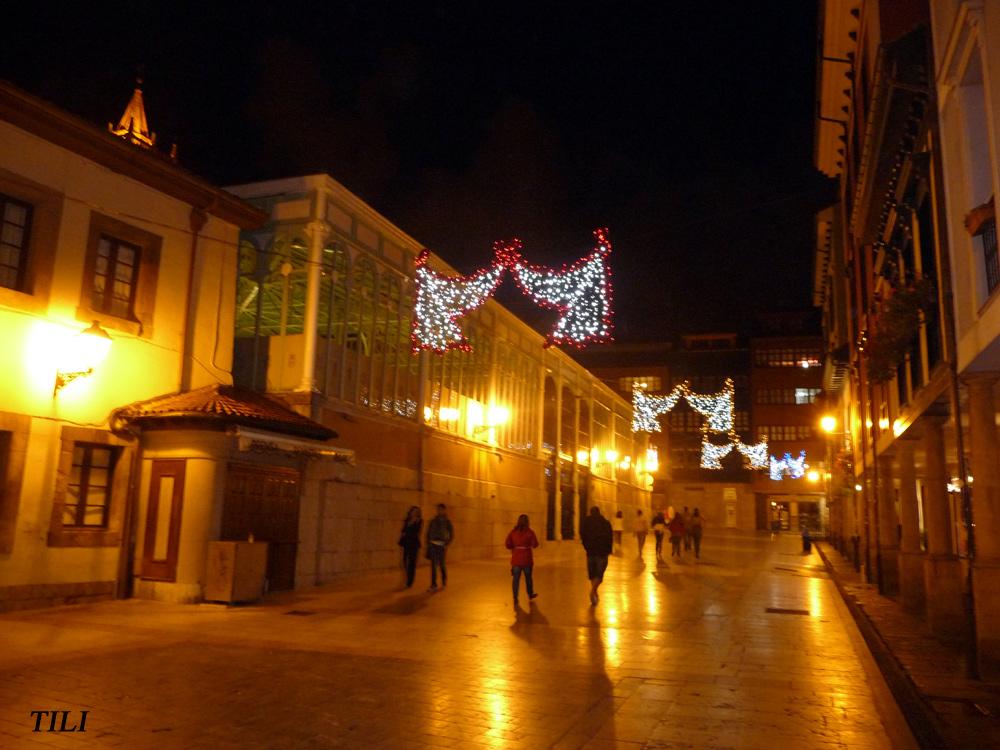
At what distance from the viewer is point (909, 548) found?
15.2 metres

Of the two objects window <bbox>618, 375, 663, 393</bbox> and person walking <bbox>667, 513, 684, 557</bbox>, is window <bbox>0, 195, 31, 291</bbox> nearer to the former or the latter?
person walking <bbox>667, 513, 684, 557</bbox>

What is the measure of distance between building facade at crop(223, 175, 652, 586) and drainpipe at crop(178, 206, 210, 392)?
8.00ft

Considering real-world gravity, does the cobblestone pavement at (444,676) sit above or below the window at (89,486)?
below

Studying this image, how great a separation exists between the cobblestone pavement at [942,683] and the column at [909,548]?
0.33 m

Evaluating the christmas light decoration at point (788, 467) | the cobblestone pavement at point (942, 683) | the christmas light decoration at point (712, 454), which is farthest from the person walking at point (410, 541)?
the christmas light decoration at point (712, 454)

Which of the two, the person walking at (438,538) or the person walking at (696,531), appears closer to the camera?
the person walking at (438,538)

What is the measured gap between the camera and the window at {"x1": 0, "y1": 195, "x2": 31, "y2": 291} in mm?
11891

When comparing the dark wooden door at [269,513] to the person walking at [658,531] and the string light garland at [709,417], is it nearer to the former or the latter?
the person walking at [658,531]

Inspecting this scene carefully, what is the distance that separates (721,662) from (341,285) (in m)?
11.9

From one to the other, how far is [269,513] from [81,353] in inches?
175

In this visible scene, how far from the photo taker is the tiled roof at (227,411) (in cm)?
1292

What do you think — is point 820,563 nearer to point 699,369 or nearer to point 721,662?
point 721,662

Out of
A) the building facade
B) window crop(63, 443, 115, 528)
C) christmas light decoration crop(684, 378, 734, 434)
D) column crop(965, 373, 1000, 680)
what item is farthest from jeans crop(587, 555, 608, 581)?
christmas light decoration crop(684, 378, 734, 434)

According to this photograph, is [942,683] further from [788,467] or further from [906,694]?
[788,467]
